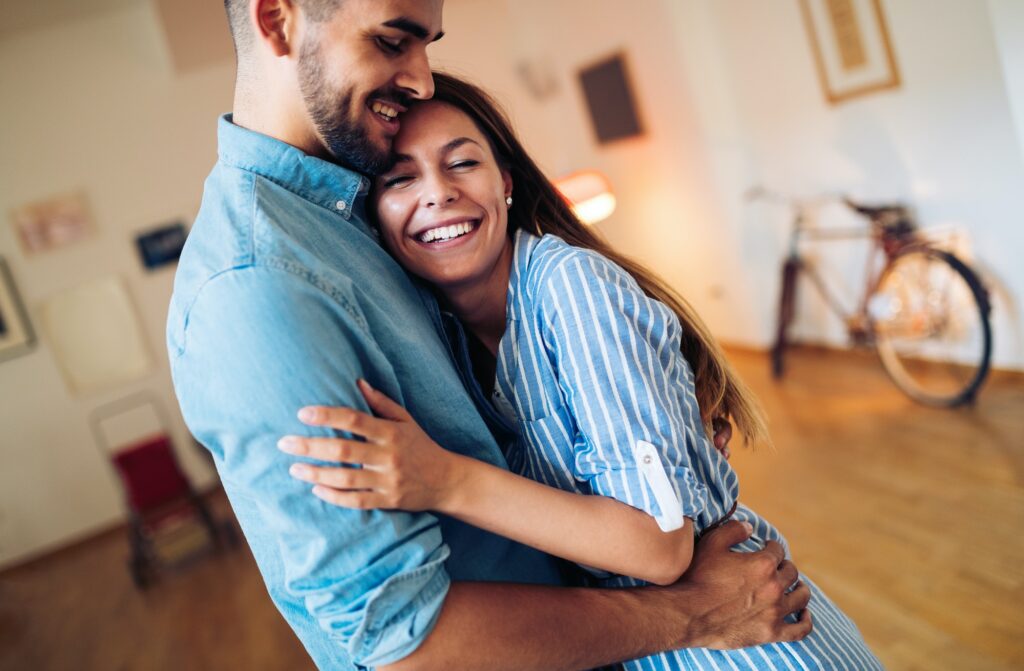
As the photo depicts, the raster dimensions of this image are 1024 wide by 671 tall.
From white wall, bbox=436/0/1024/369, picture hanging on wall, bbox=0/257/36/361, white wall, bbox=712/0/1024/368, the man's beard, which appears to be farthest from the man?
picture hanging on wall, bbox=0/257/36/361

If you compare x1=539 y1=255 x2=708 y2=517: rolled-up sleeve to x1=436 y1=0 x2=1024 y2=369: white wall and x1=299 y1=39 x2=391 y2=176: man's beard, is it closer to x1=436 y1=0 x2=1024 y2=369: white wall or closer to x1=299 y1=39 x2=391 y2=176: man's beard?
x1=299 y1=39 x2=391 y2=176: man's beard

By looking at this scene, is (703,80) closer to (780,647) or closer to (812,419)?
(812,419)

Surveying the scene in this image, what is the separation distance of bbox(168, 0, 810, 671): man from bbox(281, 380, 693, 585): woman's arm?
0.8 inches

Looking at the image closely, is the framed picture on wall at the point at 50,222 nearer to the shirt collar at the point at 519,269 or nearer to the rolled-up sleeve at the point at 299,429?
the shirt collar at the point at 519,269

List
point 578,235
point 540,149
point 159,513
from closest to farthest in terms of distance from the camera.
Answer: point 578,235 < point 159,513 < point 540,149

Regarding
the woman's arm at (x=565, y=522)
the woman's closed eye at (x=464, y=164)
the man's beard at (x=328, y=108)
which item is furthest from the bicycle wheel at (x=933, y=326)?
the man's beard at (x=328, y=108)

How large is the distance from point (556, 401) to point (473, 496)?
20 centimetres

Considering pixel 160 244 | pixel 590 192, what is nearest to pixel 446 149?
pixel 590 192

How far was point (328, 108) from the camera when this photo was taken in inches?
39.8

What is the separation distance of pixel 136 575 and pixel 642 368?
509 centimetres

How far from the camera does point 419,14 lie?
1.02 meters

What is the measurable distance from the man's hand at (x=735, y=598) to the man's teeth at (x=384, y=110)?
0.73m

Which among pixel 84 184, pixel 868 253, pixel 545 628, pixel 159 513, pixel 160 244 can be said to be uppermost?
pixel 84 184

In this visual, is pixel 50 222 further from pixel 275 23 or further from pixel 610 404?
pixel 610 404
